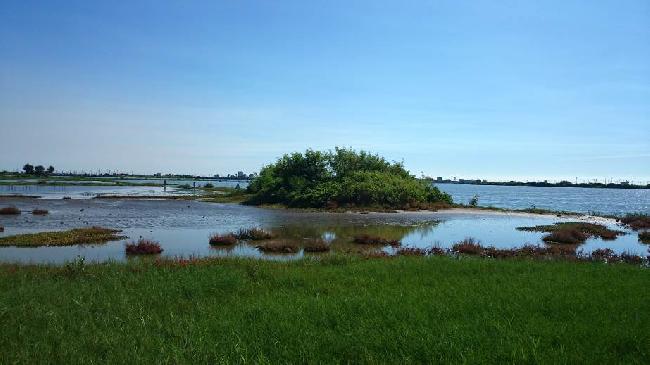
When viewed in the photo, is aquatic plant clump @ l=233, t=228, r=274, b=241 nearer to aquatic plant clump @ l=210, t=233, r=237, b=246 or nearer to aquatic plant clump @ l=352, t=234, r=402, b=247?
aquatic plant clump @ l=210, t=233, r=237, b=246

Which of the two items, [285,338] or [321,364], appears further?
[285,338]

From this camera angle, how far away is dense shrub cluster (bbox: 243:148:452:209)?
59844mm

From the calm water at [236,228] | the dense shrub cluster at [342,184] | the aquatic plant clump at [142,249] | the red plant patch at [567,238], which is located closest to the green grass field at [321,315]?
the aquatic plant clump at [142,249]

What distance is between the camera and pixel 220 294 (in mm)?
12625

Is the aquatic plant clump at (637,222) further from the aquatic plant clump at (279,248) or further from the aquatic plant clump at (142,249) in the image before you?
the aquatic plant clump at (142,249)

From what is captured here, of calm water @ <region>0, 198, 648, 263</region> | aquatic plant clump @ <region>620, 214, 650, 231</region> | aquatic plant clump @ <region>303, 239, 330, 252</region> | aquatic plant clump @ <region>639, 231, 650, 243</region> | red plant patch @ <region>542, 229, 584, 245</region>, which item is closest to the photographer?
calm water @ <region>0, 198, 648, 263</region>

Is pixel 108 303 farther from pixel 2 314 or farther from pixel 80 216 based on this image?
pixel 80 216

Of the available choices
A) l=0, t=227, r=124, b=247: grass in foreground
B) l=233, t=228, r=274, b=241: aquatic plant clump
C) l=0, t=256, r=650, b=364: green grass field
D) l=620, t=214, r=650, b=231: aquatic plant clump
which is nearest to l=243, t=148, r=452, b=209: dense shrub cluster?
l=620, t=214, r=650, b=231: aquatic plant clump

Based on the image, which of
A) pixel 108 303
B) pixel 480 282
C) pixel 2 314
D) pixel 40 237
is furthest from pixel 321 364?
pixel 40 237

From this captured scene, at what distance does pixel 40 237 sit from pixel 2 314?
1994 centimetres

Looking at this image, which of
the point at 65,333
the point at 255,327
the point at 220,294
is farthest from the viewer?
the point at 220,294

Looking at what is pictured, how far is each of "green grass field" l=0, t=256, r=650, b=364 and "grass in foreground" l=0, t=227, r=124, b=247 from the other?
1121 cm

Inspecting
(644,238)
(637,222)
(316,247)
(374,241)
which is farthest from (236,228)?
(637,222)

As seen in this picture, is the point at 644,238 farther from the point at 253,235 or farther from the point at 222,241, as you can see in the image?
the point at 222,241
